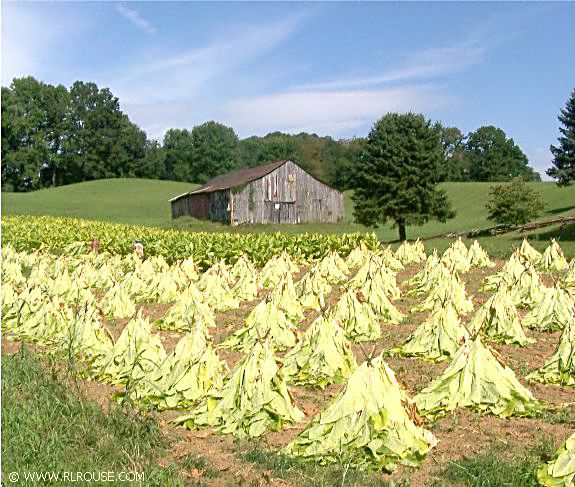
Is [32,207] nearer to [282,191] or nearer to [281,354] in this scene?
[282,191]

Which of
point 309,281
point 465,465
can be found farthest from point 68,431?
point 309,281

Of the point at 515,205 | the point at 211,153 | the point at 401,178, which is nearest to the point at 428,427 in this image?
the point at 401,178

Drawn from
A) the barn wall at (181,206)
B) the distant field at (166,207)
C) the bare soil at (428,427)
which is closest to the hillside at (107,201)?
the distant field at (166,207)

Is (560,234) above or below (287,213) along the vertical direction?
below

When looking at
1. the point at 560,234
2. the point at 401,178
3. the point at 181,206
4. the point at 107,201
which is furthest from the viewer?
the point at 107,201

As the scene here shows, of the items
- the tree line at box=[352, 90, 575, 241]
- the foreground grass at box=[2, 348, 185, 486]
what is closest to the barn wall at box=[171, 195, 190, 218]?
the tree line at box=[352, 90, 575, 241]

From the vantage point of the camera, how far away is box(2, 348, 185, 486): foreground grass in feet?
20.0

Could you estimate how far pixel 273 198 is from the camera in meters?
50.2

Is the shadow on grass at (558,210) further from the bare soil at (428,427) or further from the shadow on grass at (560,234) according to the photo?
the bare soil at (428,427)

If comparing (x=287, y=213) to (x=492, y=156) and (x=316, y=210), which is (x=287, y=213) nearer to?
(x=316, y=210)

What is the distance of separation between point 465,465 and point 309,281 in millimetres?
9232

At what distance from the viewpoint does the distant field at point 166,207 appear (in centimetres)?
4820

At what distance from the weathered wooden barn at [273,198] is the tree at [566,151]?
55.7 ft

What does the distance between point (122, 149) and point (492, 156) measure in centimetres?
5518
